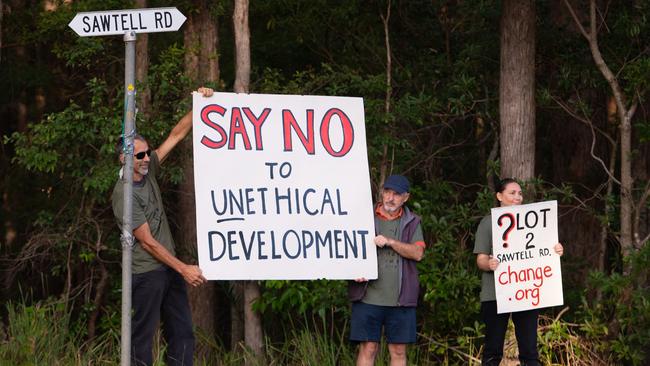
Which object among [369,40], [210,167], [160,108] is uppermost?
[369,40]

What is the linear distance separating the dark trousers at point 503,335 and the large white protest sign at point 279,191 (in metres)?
0.94

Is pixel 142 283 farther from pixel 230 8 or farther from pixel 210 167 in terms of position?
pixel 230 8

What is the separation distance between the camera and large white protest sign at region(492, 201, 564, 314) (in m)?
8.62

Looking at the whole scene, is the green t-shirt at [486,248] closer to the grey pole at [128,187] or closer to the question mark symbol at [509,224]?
the question mark symbol at [509,224]

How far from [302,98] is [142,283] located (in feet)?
5.43

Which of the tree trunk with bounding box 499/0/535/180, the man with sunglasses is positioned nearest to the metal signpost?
the man with sunglasses

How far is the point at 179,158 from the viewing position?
12.6 meters

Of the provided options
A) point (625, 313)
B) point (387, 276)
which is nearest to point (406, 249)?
point (387, 276)

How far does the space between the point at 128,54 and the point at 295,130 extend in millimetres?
1845

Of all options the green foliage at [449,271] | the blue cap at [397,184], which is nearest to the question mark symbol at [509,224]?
the blue cap at [397,184]

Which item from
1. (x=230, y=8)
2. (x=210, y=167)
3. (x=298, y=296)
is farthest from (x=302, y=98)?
(x=230, y=8)

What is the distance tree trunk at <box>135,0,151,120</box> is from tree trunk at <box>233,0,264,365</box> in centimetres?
215

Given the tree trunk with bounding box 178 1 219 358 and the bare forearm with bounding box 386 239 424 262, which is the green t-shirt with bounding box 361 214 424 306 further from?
the tree trunk with bounding box 178 1 219 358

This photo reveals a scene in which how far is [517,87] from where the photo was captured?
11.9 metres
